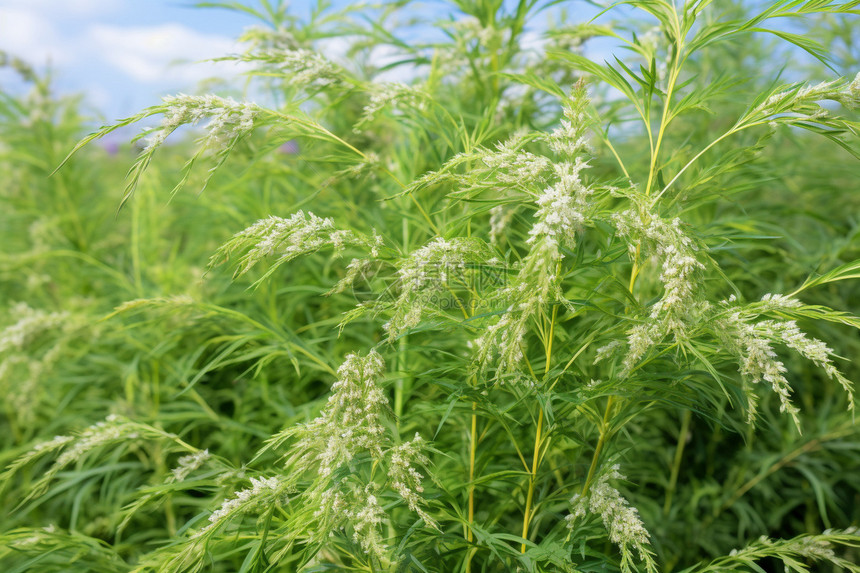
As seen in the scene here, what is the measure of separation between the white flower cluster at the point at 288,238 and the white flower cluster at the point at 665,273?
0.34 metres

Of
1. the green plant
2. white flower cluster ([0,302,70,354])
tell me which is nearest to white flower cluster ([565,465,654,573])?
the green plant

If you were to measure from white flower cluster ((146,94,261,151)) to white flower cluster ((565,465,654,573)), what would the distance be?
70 cm

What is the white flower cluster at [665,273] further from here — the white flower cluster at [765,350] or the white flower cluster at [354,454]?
the white flower cluster at [354,454]

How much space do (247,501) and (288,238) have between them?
34 cm

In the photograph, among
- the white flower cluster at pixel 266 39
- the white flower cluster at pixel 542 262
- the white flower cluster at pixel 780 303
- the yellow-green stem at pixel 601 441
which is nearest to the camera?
the white flower cluster at pixel 542 262

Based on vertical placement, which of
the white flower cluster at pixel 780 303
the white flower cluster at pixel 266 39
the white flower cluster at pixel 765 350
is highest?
the white flower cluster at pixel 266 39

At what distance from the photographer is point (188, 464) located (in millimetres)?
905

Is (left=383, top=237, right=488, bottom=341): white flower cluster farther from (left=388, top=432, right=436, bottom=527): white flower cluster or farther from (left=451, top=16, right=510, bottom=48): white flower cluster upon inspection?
(left=451, top=16, right=510, bottom=48): white flower cluster

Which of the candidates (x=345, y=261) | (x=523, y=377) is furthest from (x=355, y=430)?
(x=345, y=261)

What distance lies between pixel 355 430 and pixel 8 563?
1.26m

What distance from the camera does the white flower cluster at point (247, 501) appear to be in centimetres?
73

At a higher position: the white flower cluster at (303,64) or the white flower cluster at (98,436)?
the white flower cluster at (303,64)

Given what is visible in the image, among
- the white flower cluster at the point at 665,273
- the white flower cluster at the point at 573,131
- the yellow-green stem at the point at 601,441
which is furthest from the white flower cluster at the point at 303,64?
the yellow-green stem at the point at 601,441

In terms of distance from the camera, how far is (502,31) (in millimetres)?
1378
